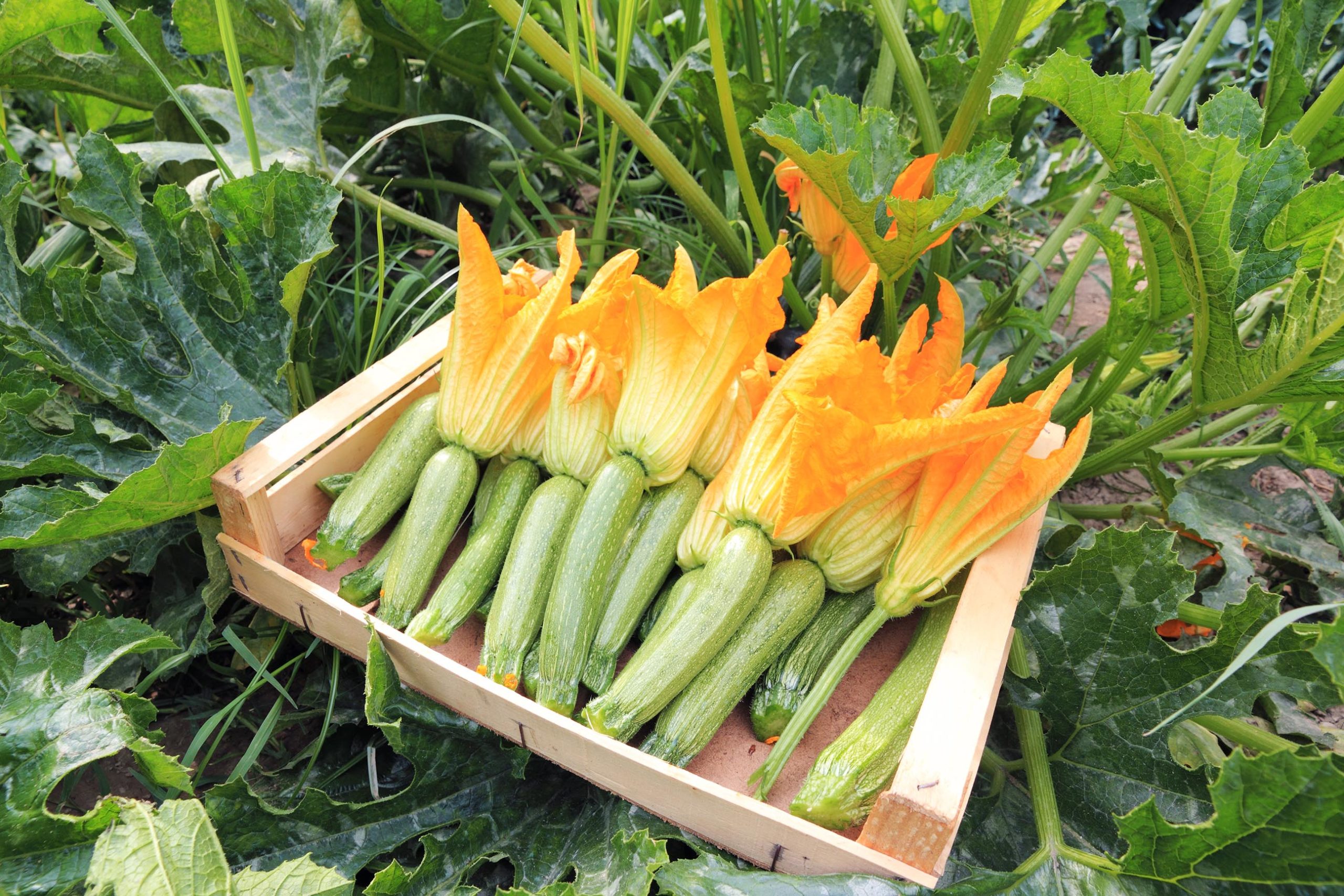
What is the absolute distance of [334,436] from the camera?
70.7 inches

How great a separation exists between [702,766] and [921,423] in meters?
0.62

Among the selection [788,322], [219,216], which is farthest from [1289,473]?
[219,216]

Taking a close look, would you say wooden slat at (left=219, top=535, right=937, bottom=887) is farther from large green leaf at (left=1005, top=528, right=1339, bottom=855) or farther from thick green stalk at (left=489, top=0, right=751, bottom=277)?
thick green stalk at (left=489, top=0, right=751, bottom=277)

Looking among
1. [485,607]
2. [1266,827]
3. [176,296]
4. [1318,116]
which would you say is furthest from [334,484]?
[1318,116]

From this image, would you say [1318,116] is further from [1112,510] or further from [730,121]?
[730,121]

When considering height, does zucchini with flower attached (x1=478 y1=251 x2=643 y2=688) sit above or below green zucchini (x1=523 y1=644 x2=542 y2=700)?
above

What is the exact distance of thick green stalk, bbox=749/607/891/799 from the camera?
136 cm

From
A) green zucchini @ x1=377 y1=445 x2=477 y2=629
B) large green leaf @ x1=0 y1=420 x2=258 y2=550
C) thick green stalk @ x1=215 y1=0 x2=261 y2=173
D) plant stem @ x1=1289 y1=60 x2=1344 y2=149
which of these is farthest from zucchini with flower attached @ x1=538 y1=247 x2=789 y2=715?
plant stem @ x1=1289 y1=60 x2=1344 y2=149

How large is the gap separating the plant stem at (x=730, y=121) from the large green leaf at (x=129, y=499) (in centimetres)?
102

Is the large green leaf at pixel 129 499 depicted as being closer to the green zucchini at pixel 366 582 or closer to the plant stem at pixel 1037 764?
the green zucchini at pixel 366 582

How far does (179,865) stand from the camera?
1278mm

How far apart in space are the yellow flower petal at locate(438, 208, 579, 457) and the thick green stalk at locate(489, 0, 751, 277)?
37 centimetres

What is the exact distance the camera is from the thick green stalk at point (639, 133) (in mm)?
1771

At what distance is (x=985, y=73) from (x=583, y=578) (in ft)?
3.76
